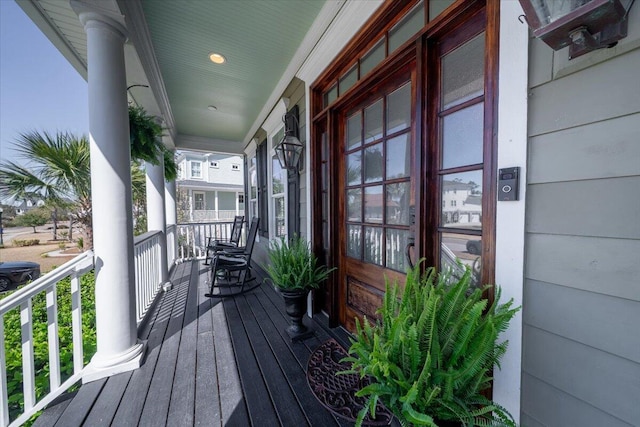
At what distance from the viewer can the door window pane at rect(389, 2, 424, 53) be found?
1.47m

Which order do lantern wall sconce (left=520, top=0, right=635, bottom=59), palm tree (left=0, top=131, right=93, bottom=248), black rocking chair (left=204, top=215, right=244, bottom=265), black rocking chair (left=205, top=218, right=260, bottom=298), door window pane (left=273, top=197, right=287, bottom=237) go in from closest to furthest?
lantern wall sconce (left=520, top=0, right=635, bottom=59) < black rocking chair (left=205, top=218, right=260, bottom=298) < palm tree (left=0, top=131, right=93, bottom=248) < door window pane (left=273, top=197, right=287, bottom=237) < black rocking chair (left=204, top=215, right=244, bottom=265)

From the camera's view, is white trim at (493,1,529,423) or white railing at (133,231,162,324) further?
white railing at (133,231,162,324)

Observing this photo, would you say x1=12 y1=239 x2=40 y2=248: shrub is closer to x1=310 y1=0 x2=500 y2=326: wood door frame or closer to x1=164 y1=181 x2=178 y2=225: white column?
x1=164 y1=181 x2=178 y2=225: white column

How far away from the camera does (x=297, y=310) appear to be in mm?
2223

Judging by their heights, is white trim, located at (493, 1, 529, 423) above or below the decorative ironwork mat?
above

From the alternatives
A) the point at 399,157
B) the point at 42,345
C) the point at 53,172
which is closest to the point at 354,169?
the point at 399,157

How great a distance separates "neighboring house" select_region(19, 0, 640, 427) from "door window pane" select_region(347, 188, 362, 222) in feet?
0.06

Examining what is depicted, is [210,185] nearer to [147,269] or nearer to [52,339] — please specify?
[147,269]

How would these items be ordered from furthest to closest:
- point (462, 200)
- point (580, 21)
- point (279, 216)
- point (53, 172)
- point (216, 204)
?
1. point (216, 204)
2. point (279, 216)
3. point (53, 172)
4. point (462, 200)
5. point (580, 21)

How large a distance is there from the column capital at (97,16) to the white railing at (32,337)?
5.27ft

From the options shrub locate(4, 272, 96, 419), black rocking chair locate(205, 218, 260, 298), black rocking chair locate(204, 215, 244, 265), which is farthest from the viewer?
black rocking chair locate(204, 215, 244, 265)

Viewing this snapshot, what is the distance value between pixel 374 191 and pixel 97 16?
7.48 feet

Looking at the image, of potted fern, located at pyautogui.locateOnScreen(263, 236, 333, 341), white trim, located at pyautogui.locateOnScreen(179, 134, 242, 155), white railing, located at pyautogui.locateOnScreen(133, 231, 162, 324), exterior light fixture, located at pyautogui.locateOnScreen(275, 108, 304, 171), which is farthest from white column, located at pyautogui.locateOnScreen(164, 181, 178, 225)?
potted fern, located at pyautogui.locateOnScreen(263, 236, 333, 341)

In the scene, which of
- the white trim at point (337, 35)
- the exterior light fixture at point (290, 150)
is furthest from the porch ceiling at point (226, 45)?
the exterior light fixture at point (290, 150)
